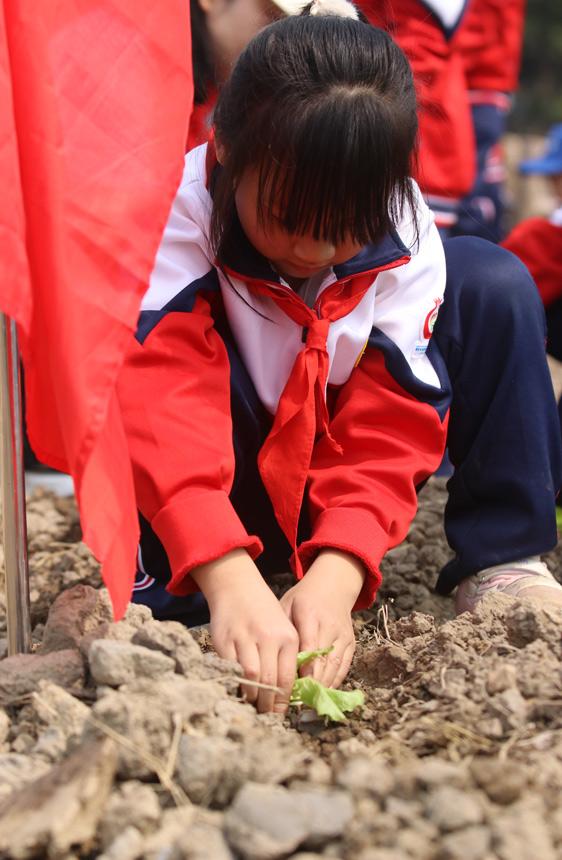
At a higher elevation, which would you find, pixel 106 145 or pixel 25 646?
pixel 106 145

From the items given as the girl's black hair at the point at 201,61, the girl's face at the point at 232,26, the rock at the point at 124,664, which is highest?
the girl's face at the point at 232,26

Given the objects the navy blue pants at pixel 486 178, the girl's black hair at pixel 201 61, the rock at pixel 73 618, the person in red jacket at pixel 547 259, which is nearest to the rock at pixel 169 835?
the rock at pixel 73 618

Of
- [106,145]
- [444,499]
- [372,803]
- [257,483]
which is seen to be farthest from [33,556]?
[372,803]

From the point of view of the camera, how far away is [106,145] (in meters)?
1.46

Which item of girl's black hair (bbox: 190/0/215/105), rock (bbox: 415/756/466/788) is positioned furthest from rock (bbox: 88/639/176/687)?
girl's black hair (bbox: 190/0/215/105)

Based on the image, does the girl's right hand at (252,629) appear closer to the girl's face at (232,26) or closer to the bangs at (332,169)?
the bangs at (332,169)

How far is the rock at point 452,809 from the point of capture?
112cm

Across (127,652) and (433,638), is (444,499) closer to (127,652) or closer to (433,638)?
(433,638)

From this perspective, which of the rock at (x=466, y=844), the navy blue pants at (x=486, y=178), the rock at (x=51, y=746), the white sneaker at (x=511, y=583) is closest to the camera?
the rock at (x=466, y=844)

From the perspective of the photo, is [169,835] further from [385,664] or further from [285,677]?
[385,664]

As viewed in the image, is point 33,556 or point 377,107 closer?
point 377,107

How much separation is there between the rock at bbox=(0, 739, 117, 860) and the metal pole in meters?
0.38

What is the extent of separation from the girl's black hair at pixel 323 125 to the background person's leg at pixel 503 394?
0.32m

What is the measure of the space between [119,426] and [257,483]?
482 millimetres
